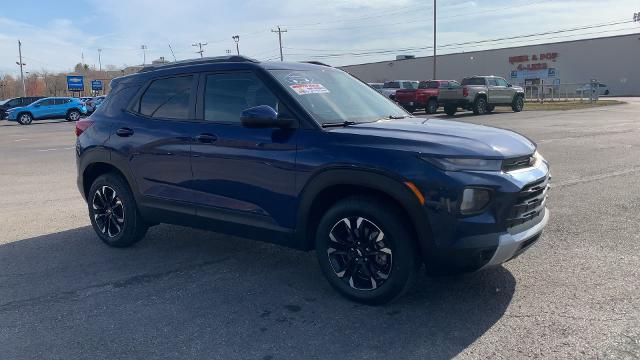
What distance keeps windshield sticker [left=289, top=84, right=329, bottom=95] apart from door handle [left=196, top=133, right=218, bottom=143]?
2.59 feet

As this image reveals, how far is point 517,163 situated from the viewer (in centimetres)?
388

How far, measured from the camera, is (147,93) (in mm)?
5477

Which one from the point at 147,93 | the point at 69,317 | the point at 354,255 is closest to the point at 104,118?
the point at 147,93

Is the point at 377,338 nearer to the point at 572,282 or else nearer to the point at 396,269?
the point at 396,269

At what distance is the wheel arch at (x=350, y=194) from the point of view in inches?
145

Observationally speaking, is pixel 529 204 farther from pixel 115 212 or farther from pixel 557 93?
pixel 557 93

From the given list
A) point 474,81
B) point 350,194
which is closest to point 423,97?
point 474,81

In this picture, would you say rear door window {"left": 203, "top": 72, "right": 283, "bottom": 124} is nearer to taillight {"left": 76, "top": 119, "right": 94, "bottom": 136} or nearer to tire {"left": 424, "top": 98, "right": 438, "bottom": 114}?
taillight {"left": 76, "top": 119, "right": 94, "bottom": 136}

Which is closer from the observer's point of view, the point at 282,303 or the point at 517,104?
the point at 282,303

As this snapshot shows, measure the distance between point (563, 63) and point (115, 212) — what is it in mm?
67511

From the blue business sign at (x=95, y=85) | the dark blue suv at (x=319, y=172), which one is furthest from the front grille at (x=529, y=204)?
the blue business sign at (x=95, y=85)

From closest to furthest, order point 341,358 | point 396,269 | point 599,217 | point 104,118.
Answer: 1. point 341,358
2. point 396,269
3. point 104,118
4. point 599,217

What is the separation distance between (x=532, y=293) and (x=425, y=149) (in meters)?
1.47

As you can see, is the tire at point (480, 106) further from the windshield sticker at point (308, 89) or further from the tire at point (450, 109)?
the windshield sticker at point (308, 89)
